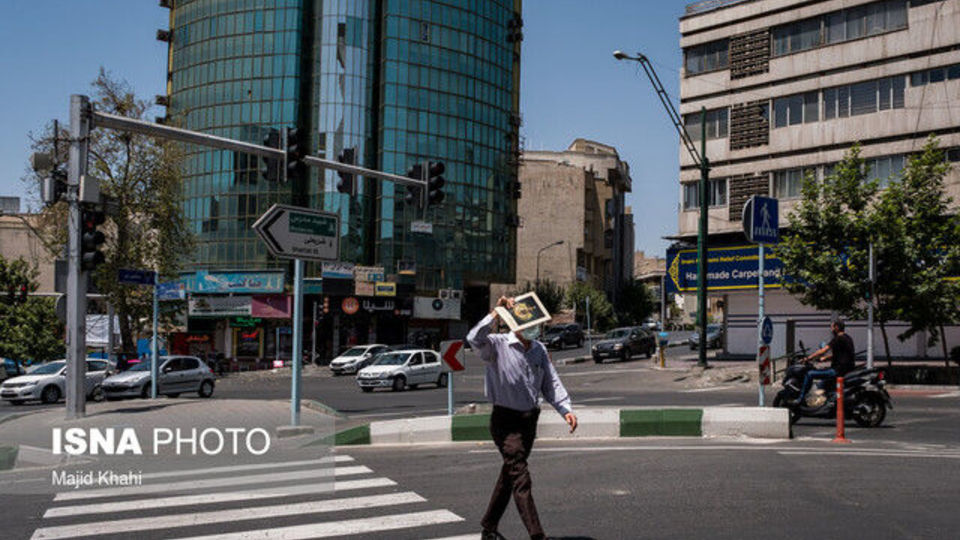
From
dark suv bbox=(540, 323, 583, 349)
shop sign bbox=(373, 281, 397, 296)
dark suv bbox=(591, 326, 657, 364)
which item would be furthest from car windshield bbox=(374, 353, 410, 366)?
shop sign bbox=(373, 281, 397, 296)

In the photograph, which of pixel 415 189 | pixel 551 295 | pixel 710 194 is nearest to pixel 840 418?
pixel 415 189

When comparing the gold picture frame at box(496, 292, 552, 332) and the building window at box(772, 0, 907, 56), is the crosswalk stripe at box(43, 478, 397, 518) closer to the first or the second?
Answer: the gold picture frame at box(496, 292, 552, 332)

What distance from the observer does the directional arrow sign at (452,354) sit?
51.0 ft

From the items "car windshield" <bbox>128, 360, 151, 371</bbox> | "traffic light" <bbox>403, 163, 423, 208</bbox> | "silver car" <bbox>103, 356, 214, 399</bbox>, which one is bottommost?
"silver car" <bbox>103, 356, 214, 399</bbox>

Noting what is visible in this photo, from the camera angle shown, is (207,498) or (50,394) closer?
(207,498)

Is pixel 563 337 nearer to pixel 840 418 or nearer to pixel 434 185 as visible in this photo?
pixel 434 185

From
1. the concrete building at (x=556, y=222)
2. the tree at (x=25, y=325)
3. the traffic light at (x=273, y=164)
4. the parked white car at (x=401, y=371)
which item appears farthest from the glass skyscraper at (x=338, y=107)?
the traffic light at (x=273, y=164)

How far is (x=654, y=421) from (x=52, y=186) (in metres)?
11.0

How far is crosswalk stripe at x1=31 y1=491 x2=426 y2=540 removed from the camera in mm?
6883

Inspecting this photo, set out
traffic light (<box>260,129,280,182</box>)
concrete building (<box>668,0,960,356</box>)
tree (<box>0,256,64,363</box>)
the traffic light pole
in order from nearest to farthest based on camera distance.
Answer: the traffic light pole, traffic light (<box>260,129,280,182</box>), concrete building (<box>668,0,960,356</box>), tree (<box>0,256,64,363</box>)

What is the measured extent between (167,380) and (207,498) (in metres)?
19.6

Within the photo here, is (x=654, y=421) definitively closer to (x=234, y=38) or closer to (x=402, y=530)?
(x=402, y=530)

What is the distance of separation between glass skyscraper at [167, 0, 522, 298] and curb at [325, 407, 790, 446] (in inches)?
1974

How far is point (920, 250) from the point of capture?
24828 millimetres
